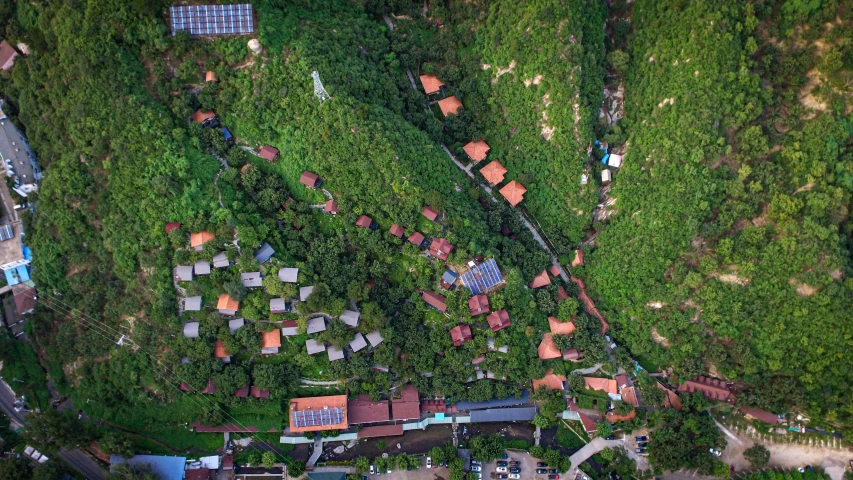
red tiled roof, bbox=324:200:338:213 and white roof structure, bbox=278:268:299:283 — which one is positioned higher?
red tiled roof, bbox=324:200:338:213

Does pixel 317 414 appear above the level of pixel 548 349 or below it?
below

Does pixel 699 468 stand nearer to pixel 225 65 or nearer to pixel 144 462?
pixel 144 462

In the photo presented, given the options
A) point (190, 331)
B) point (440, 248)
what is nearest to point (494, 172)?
point (440, 248)

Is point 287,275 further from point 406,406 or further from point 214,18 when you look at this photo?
point 214,18

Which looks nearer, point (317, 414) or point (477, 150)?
point (317, 414)

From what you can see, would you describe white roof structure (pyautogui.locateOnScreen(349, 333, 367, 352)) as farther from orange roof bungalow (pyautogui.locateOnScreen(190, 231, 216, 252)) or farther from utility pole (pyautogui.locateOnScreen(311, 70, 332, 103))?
utility pole (pyautogui.locateOnScreen(311, 70, 332, 103))

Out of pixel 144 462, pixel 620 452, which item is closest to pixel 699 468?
pixel 620 452

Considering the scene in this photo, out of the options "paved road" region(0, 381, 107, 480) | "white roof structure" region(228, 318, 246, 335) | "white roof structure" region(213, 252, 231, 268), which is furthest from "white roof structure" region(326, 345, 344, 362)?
"paved road" region(0, 381, 107, 480)
